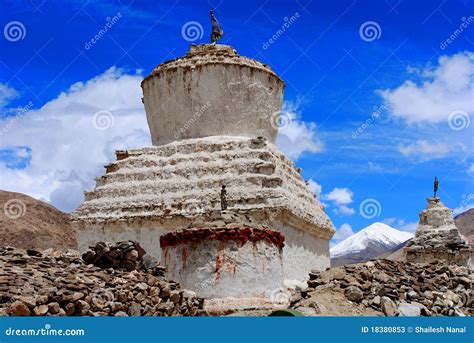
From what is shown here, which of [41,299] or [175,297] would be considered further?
[175,297]

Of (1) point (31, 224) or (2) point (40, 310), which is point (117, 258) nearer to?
(2) point (40, 310)

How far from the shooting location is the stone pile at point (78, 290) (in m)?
9.95

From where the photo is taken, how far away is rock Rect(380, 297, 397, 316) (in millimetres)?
13433

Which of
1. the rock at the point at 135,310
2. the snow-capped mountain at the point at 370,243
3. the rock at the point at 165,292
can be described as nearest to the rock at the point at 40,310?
the rock at the point at 135,310

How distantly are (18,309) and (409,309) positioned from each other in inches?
298

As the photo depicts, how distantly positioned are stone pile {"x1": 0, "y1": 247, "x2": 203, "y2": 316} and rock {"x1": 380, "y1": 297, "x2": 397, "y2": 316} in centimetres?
354

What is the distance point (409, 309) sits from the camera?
13711mm

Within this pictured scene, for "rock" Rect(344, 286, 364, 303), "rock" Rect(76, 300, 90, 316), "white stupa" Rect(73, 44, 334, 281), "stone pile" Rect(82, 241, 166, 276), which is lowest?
"rock" Rect(76, 300, 90, 316)

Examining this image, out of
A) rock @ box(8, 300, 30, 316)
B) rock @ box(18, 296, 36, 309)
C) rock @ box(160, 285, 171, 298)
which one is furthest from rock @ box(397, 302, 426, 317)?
rock @ box(8, 300, 30, 316)

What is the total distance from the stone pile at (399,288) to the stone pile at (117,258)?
296cm

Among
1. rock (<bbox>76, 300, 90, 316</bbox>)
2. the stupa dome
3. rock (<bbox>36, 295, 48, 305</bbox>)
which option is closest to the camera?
rock (<bbox>36, 295, 48, 305</bbox>)

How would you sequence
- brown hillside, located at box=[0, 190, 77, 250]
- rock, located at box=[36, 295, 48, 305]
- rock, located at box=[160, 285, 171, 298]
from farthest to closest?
brown hillside, located at box=[0, 190, 77, 250]
rock, located at box=[160, 285, 171, 298]
rock, located at box=[36, 295, 48, 305]

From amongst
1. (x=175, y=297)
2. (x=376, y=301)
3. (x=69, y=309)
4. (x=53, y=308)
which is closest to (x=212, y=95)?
(x=376, y=301)

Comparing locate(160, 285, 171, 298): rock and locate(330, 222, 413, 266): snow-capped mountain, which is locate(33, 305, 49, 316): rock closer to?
locate(160, 285, 171, 298): rock
